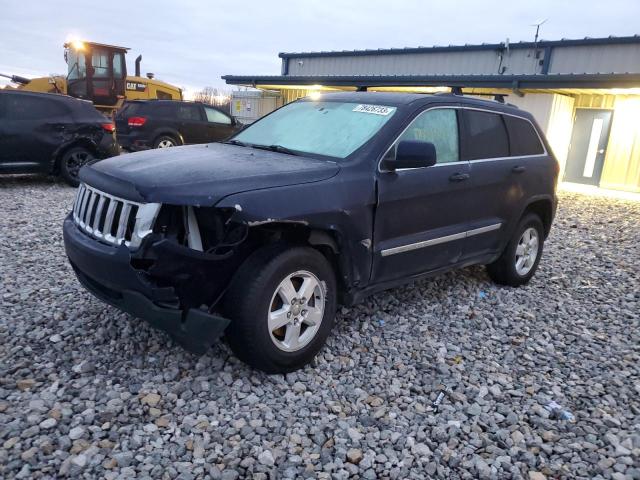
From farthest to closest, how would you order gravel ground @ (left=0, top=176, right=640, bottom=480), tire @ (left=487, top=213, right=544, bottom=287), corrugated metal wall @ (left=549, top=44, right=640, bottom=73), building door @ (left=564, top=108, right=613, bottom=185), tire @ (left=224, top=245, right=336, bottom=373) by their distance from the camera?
1. corrugated metal wall @ (left=549, top=44, right=640, bottom=73)
2. building door @ (left=564, top=108, right=613, bottom=185)
3. tire @ (left=487, top=213, right=544, bottom=287)
4. tire @ (left=224, top=245, right=336, bottom=373)
5. gravel ground @ (left=0, top=176, right=640, bottom=480)

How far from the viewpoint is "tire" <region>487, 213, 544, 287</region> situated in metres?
5.16

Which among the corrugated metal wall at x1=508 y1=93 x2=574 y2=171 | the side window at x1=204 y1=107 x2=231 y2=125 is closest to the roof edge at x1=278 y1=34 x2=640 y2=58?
the corrugated metal wall at x1=508 y1=93 x2=574 y2=171

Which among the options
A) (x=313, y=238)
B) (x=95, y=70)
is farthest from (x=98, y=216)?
(x=95, y=70)

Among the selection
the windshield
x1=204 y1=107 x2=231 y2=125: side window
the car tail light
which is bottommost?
the car tail light

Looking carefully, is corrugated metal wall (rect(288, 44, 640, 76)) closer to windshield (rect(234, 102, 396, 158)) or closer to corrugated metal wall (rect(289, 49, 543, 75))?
corrugated metal wall (rect(289, 49, 543, 75))

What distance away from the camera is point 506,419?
3.06 metres

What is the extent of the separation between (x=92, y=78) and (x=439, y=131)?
589 inches

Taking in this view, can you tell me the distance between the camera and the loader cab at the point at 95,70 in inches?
631

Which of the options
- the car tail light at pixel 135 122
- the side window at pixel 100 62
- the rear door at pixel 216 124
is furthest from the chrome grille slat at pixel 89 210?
the side window at pixel 100 62

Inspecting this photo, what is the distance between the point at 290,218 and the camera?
3031 millimetres

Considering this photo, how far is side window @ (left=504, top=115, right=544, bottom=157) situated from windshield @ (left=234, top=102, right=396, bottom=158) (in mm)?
Result: 1646

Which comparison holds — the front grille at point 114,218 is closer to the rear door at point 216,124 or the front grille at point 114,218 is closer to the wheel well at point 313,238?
the wheel well at point 313,238

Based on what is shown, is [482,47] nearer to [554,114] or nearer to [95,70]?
A: [554,114]

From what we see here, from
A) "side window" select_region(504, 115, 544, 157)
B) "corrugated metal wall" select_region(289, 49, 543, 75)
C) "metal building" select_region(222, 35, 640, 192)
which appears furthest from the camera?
"corrugated metal wall" select_region(289, 49, 543, 75)
